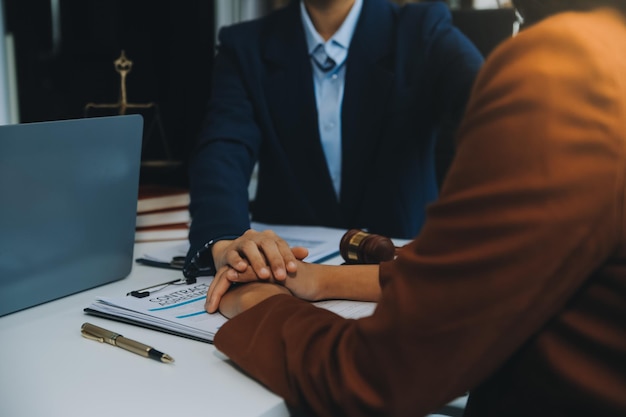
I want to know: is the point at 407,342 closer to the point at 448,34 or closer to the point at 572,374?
the point at 572,374

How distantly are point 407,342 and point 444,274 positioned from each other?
68 millimetres

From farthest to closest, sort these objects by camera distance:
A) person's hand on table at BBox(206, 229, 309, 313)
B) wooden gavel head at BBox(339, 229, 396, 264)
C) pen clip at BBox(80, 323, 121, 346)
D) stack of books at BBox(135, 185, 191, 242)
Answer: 1. stack of books at BBox(135, 185, 191, 242)
2. wooden gavel head at BBox(339, 229, 396, 264)
3. person's hand on table at BBox(206, 229, 309, 313)
4. pen clip at BBox(80, 323, 121, 346)

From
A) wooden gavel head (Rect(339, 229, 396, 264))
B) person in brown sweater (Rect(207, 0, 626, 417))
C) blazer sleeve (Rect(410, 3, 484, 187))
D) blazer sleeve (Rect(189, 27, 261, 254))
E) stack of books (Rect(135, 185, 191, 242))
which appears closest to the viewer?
person in brown sweater (Rect(207, 0, 626, 417))

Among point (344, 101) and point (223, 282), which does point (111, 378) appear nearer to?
point (223, 282)

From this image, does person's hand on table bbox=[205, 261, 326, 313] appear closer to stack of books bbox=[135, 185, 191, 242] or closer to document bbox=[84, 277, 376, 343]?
document bbox=[84, 277, 376, 343]

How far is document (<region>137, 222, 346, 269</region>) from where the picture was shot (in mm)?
1156

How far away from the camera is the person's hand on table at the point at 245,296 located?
2.73ft

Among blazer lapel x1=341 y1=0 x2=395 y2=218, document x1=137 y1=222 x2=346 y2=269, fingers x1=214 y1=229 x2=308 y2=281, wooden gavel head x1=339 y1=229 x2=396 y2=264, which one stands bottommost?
document x1=137 y1=222 x2=346 y2=269

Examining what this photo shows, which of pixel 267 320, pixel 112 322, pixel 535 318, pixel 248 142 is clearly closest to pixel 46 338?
pixel 112 322

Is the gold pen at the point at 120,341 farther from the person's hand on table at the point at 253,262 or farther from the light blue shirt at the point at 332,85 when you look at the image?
the light blue shirt at the point at 332,85

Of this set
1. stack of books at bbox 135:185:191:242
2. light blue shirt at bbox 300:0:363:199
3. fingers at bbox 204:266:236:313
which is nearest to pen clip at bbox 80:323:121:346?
fingers at bbox 204:266:236:313

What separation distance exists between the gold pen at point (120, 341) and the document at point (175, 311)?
2.0 inches

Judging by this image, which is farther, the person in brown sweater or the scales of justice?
the scales of justice

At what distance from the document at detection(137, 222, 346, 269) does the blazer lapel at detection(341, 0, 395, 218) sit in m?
0.25
